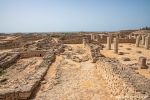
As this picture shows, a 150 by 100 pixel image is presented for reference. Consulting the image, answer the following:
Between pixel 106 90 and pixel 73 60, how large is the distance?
7388mm

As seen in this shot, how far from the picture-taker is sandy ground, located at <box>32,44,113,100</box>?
7.77 metres

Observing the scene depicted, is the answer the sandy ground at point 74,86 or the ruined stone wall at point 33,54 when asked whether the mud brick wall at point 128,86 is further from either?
the ruined stone wall at point 33,54

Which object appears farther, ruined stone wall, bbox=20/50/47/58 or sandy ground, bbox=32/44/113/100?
ruined stone wall, bbox=20/50/47/58

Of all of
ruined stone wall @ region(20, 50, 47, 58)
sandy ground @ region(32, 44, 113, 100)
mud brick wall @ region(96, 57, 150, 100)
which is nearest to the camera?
mud brick wall @ region(96, 57, 150, 100)

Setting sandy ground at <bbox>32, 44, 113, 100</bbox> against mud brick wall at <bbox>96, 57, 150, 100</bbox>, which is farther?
sandy ground at <bbox>32, 44, 113, 100</bbox>

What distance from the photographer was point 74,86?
8.96 metres

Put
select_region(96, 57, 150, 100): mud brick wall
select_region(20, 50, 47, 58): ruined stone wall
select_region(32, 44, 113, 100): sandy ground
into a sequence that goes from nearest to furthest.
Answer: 1. select_region(96, 57, 150, 100): mud brick wall
2. select_region(32, 44, 113, 100): sandy ground
3. select_region(20, 50, 47, 58): ruined stone wall

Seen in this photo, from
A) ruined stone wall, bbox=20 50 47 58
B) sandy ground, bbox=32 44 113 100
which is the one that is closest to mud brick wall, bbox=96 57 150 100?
sandy ground, bbox=32 44 113 100

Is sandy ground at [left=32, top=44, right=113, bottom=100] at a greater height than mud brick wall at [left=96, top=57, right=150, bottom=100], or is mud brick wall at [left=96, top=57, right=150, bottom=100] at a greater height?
mud brick wall at [left=96, top=57, right=150, bottom=100]

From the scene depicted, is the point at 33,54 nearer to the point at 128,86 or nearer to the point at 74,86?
the point at 74,86

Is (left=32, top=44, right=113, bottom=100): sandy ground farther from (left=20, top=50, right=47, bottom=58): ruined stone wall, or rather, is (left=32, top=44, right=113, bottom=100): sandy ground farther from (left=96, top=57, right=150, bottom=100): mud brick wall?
(left=20, top=50, right=47, bottom=58): ruined stone wall

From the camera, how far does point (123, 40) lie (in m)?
32.8

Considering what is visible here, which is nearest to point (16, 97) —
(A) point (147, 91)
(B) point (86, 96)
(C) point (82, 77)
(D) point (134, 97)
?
(B) point (86, 96)

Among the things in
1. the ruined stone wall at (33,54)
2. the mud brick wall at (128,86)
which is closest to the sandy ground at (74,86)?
the mud brick wall at (128,86)
